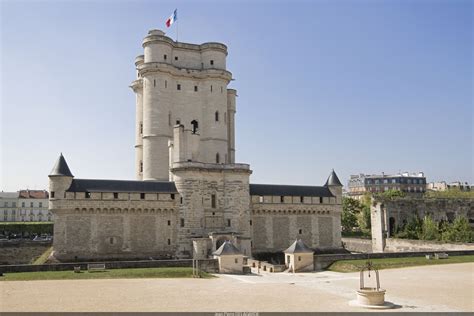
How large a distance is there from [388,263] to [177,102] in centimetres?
2383

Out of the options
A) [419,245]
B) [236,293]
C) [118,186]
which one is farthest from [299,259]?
[419,245]

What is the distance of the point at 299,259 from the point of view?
33344 mm

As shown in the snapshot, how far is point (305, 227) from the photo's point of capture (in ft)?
148

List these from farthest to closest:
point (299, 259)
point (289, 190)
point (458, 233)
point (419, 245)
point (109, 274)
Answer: point (458, 233), point (289, 190), point (419, 245), point (299, 259), point (109, 274)

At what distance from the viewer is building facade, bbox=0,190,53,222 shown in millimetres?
86562

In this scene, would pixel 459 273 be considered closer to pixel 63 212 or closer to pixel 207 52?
pixel 63 212

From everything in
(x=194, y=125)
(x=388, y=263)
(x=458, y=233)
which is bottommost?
(x=388, y=263)

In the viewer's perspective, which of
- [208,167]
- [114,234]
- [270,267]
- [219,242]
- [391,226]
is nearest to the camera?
[270,267]

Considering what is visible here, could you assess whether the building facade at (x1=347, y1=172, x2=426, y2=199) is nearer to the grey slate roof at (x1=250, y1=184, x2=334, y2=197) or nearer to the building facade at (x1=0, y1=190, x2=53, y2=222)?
the grey slate roof at (x1=250, y1=184, x2=334, y2=197)

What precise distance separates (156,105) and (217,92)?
19.9ft

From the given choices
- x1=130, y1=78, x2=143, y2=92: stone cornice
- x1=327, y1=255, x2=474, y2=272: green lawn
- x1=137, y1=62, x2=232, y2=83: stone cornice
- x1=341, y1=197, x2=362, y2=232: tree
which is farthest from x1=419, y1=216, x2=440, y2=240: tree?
x1=130, y1=78, x2=143, y2=92: stone cornice

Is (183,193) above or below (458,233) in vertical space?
above

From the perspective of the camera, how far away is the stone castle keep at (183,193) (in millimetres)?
37500

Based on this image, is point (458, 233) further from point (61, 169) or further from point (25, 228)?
point (25, 228)
